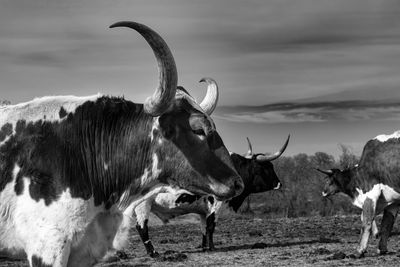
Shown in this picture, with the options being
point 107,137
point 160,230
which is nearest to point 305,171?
point 160,230

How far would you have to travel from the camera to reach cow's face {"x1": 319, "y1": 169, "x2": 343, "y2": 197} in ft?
58.5

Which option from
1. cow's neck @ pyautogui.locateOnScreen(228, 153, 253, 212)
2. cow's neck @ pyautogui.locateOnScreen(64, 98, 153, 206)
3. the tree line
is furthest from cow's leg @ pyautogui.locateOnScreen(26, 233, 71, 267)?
the tree line

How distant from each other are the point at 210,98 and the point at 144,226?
894 cm

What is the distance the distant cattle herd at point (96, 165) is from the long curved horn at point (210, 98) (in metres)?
0.44

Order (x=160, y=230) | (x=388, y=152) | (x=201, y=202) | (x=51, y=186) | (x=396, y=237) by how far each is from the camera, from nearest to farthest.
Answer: (x=51, y=186), (x=388, y=152), (x=201, y=202), (x=396, y=237), (x=160, y=230)

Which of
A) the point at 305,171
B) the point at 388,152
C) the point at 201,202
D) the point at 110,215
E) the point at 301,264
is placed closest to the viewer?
the point at 110,215

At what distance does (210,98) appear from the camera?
5.79 m

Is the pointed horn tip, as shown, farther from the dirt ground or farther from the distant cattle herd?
the dirt ground

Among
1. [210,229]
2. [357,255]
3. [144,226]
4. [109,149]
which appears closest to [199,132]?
[109,149]

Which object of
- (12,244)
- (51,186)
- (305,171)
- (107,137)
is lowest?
(305,171)

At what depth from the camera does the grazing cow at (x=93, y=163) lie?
4.71 meters

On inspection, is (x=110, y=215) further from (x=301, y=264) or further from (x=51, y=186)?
(x=301, y=264)

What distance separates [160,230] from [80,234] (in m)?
14.7

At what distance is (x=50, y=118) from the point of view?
505 cm
